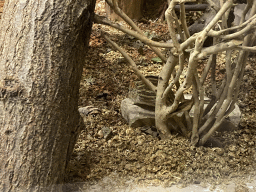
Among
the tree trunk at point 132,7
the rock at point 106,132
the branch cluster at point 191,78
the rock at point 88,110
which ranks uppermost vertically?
the tree trunk at point 132,7

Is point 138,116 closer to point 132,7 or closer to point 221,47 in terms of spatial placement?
point 221,47

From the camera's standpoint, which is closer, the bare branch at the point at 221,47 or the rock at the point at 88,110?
the bare branch at the point at 221,47

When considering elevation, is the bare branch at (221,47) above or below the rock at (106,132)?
above

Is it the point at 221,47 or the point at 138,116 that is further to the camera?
the point at 138,116

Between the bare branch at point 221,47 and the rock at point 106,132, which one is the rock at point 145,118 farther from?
the bare branch at point 221,47

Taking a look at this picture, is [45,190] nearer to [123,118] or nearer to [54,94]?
[54,94]

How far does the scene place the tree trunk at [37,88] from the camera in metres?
1.55

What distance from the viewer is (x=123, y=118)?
2.56m

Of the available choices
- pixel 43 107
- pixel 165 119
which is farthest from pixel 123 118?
pixel 43 107

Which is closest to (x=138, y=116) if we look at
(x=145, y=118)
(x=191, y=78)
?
(x=145, y=118)

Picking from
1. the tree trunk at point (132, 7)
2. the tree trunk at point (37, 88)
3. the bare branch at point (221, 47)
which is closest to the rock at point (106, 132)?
the tree trunk at point (37, 88)

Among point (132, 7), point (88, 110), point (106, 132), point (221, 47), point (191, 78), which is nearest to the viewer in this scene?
point (221, 47)

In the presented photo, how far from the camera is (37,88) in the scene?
1574 mm

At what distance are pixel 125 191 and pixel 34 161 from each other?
1.95ft
